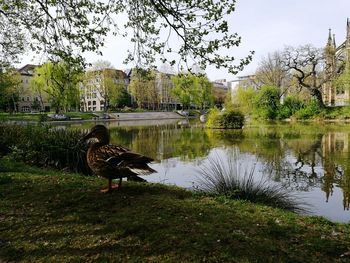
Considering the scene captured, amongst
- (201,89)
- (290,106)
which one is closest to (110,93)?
(290,106)

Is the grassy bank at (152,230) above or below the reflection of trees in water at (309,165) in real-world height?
above

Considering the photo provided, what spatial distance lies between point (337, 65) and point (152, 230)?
56.8 metres

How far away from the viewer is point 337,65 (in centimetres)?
5241

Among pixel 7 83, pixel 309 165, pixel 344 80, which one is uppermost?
pixel 7 83

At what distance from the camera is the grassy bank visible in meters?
3.05

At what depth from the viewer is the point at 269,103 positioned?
164 ft

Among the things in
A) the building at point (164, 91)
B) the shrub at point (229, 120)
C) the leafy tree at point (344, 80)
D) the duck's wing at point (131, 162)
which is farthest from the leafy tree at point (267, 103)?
the duck's wing at point (131, 162)

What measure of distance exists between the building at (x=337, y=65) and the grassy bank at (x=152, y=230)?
46275 mm

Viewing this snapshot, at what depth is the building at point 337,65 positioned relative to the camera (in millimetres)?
49219

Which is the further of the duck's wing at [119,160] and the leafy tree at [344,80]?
the leafy tree at [344,80]

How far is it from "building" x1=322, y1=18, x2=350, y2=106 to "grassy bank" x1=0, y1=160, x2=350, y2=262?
152ft

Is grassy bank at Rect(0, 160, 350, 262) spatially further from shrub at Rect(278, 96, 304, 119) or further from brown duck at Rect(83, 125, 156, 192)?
shrub at Rect(278, 96, 304, 119)

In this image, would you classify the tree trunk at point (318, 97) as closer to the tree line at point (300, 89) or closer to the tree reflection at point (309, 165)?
the tree line at point (300, 89)

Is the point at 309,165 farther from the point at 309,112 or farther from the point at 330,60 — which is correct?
the point at 330,60
